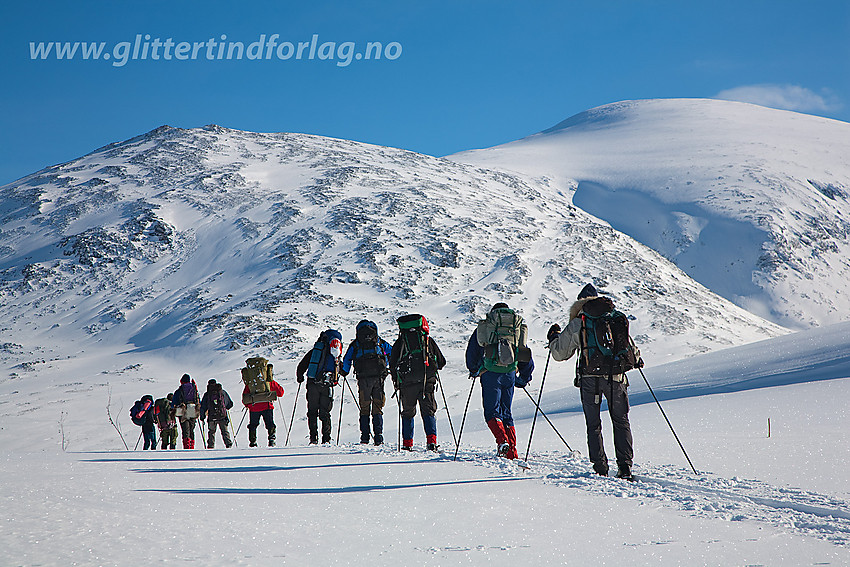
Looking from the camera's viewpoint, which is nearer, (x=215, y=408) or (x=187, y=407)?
(x=215, y=408)

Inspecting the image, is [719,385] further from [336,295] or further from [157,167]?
[157,167]

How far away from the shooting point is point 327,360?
13086mm

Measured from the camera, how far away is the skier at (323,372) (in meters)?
13.0

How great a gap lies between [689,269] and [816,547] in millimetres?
85571

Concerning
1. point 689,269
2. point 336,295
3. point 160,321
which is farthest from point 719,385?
point 689,269

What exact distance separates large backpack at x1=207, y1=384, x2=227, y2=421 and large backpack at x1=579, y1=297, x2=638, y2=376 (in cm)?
1120

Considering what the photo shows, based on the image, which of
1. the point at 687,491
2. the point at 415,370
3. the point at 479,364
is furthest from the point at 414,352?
the point at 687,491

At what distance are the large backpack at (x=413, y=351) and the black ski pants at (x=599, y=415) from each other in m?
3.36

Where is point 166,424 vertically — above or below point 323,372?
below

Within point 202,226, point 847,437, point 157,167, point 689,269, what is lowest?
point 847,437

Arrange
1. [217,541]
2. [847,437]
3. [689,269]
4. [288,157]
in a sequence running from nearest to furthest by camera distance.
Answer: [217,541], [847,437], [689,269], [288,157]

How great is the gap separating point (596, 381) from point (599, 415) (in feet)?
1.35

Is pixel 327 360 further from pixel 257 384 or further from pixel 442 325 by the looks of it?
pixel 442 325

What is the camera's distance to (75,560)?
3.34m
